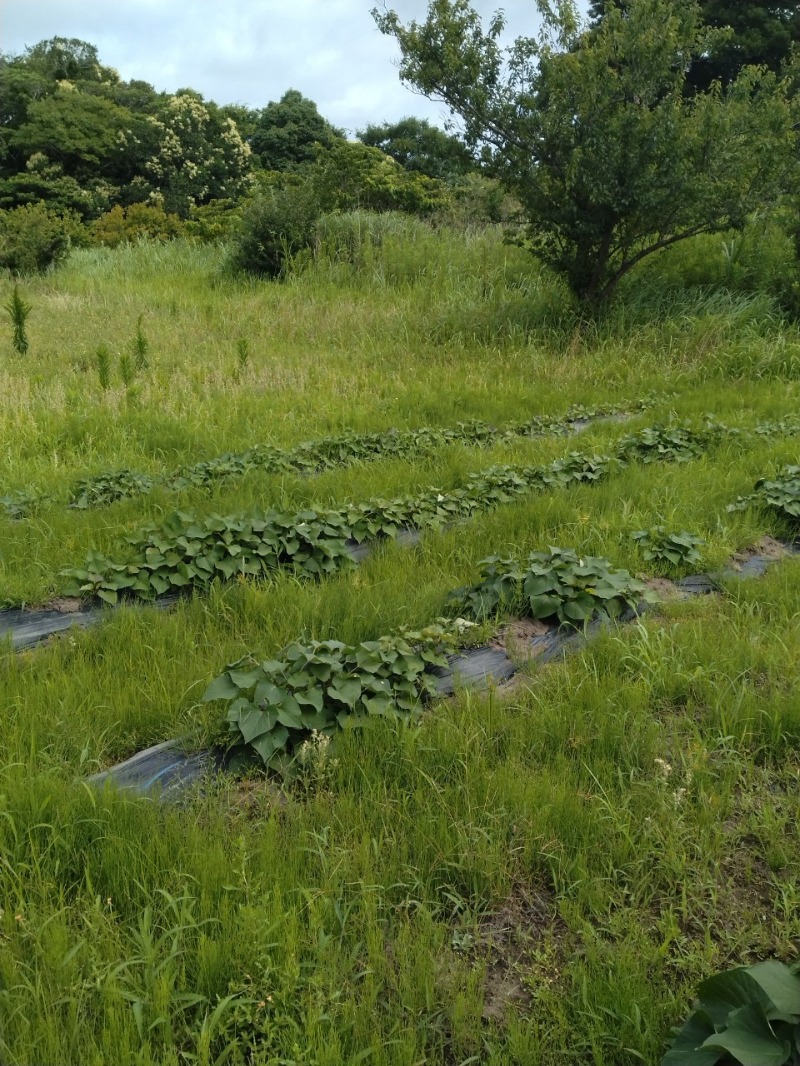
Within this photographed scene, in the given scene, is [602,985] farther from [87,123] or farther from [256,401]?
[87,123]

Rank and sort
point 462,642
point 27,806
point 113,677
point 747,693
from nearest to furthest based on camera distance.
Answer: point 27,806
point 747,693
point 113,677
point 462,642

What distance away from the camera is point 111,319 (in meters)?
11.8

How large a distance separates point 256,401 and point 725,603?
16.6ft

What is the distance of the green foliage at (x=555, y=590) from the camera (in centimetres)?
343

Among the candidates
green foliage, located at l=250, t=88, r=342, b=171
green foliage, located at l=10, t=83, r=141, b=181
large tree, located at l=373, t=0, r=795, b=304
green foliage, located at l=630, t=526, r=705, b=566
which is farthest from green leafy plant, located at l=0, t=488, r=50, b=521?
green foliage, located at l=250, t=88, r=342, b=171

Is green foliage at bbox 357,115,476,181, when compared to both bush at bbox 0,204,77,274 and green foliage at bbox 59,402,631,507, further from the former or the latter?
bush at bbox 0,204,77,274

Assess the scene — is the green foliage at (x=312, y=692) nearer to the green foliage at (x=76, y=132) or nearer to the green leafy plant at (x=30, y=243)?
the green leafy plant at (x=30, y=243)

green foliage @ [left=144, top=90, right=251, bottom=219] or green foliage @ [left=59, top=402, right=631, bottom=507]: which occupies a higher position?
green foliage @ [left=144, top=90, right=251, bottom=219]

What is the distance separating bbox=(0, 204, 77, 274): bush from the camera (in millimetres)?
16406

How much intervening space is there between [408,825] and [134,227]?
937 inches

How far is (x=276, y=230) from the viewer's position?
14805mm

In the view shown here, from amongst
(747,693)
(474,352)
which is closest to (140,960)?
(747,693)

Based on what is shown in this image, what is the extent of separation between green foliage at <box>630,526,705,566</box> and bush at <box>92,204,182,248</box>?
64.8 feet

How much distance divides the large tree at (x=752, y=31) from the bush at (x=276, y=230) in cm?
1591
